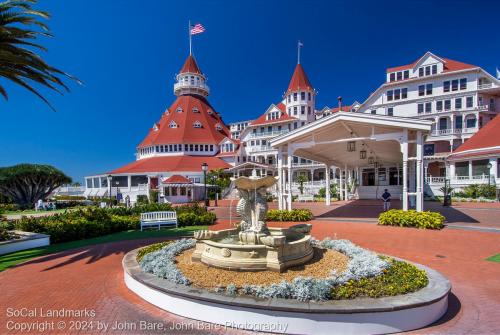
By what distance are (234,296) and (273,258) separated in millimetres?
1614

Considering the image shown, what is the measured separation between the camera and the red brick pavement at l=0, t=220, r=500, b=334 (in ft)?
16.8

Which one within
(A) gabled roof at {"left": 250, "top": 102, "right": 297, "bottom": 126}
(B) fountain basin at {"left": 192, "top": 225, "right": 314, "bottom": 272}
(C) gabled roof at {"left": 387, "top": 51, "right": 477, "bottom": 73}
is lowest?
(B) fountain basin at {"left": 192, "top": 225, "right": 314, "bottom": 272}

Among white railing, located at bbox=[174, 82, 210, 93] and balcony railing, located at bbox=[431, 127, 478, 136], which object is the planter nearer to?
balcony railing, located at bbox=[431, 127, 478, 136]

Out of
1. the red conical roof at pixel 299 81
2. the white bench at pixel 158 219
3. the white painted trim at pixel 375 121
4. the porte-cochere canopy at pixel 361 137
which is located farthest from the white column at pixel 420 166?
the red conical roof at pixel 299 81

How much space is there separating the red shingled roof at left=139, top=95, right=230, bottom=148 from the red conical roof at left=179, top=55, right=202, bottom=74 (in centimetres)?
571

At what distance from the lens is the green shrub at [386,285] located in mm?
4887

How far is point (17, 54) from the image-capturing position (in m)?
11.3

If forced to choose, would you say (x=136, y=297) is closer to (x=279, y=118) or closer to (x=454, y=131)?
(x=279, y=118)

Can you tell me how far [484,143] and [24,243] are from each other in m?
39.9

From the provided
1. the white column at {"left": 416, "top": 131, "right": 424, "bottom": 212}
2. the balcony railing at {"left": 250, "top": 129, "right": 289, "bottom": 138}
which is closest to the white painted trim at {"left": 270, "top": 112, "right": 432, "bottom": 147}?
the white column at {"left": 416, "top": 131, "right": 424, "bottom": 212}

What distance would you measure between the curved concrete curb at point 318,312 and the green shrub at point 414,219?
9.36m

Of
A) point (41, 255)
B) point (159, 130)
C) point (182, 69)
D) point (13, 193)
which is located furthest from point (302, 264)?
point (182, 69)

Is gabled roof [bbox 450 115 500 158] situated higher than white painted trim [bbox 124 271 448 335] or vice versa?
gabled roof [bbox 450 115 500 158]

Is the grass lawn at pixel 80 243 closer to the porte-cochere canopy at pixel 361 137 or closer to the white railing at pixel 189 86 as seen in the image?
the porte-cochere canopy at pixel 361 137
